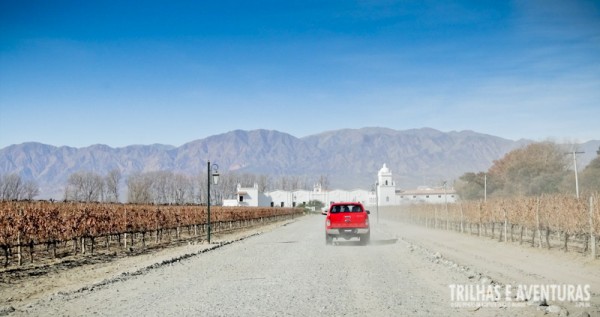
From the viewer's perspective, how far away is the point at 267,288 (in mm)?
12852

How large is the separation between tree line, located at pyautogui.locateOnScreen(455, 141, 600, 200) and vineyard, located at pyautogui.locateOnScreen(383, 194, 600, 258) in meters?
33.9

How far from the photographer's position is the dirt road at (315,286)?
33.4 ft

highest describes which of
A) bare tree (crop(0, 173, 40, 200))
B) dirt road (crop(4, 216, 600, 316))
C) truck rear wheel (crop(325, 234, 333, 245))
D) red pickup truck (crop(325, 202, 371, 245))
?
bare tree (crop(0, 173, 40, 200))

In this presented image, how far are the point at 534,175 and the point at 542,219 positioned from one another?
7996cm

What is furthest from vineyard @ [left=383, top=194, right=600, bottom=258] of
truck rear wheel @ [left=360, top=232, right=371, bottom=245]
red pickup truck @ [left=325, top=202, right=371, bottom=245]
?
red pickup truck @ [left=325, top=202, right=371, bottom=245]

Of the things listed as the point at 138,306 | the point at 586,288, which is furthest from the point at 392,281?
the point at 138,306

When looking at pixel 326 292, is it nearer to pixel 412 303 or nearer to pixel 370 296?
pixel 370 296

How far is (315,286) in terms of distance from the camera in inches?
512

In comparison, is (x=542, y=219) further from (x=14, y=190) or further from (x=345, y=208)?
(x=14, y=190)

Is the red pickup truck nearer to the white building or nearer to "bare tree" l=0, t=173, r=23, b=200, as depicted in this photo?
"bare tree" l=0, t=173, r=23, b=200

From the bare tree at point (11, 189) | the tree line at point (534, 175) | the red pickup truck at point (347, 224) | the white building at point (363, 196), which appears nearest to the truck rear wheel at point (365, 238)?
the red pickup truck at point (347, 224)

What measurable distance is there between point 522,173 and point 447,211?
200 feet

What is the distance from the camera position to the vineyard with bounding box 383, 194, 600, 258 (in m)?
22.6

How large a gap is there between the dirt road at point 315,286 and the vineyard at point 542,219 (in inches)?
93.4
